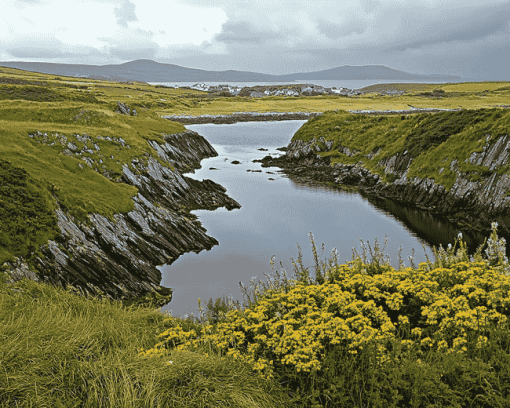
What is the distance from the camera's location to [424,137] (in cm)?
5509

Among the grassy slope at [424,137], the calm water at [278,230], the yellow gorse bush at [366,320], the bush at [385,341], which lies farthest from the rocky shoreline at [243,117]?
the bush at [385,341]

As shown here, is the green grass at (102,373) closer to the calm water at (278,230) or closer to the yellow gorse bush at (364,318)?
the yellow gorse bush at (364,318)

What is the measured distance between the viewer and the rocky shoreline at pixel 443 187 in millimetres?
36938

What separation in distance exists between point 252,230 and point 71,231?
743 inches

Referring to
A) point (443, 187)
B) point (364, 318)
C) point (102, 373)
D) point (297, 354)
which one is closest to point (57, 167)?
point (102, 373)

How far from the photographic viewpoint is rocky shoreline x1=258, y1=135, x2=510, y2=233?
121 feet

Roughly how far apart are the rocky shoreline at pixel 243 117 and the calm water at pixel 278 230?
3031 inches

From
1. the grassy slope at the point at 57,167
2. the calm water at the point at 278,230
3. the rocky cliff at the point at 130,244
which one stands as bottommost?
the calm water at the point at 278,230

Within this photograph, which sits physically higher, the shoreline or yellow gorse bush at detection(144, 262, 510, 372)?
the shoreline

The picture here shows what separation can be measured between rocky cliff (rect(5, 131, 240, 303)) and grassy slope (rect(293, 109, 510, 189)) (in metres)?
30.3

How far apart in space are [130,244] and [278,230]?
16.2m

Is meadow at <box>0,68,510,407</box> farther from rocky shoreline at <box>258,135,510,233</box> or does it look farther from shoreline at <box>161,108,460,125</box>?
shoreline at <box>161,108,460,125</box>

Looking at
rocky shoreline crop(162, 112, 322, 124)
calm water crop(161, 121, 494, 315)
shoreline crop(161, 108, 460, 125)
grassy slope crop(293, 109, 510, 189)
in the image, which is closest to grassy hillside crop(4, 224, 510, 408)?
calm water crop(161, 121, 494, 315)

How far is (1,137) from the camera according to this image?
28.3m
